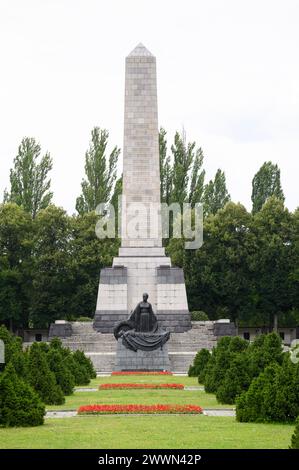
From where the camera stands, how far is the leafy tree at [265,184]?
73.7m

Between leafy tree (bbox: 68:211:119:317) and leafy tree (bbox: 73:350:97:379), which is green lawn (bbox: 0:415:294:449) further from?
leafy tree (bbox: 68:211:119:317)

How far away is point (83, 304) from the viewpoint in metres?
63.0

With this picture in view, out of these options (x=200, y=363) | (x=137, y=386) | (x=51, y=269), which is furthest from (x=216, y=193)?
(x=137, y=386)

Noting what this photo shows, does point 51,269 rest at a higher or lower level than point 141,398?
higher

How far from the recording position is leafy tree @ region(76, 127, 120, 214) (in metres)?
71.2

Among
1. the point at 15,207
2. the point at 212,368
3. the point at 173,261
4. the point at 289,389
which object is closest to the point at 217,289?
the point at 173,261

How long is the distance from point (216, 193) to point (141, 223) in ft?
75.0

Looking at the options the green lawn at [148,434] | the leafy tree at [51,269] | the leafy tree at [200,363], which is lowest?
the green lawn at [148,434]

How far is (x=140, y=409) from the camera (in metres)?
21.9

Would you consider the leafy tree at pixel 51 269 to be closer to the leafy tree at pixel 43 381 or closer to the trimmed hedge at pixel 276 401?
the leafy tree at pixel 43 381

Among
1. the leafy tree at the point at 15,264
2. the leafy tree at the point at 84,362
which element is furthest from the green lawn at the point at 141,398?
the leafy tree at the point at 15,264

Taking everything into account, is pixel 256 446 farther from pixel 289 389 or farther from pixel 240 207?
pixel 240 207

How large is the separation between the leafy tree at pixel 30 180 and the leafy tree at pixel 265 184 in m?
14.3

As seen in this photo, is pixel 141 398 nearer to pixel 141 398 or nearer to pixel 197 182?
pixel 141 398
